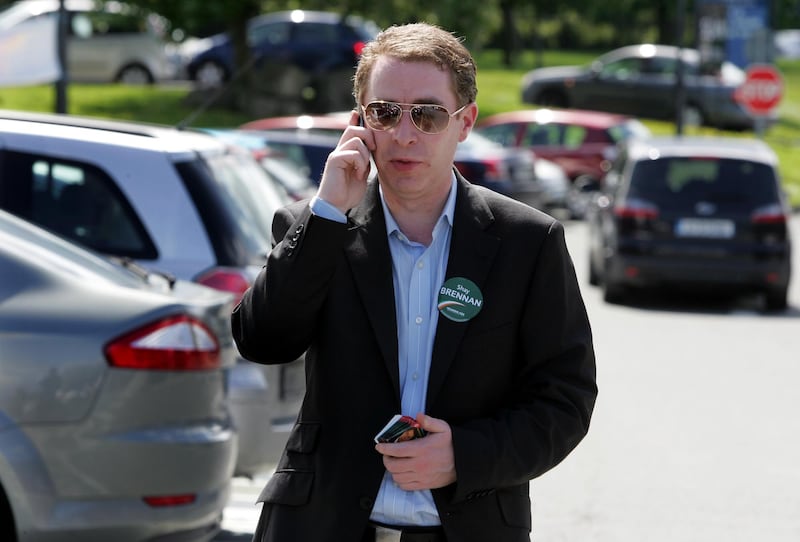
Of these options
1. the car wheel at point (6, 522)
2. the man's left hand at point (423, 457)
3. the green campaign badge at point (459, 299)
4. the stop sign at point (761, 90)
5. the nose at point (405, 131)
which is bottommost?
the stop sign at point (761, 90)

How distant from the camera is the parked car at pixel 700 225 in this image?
1563 centimetres

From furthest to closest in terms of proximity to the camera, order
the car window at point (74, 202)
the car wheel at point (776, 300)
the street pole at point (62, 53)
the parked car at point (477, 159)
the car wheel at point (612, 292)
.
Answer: the car wheel at point (612, 292) → the car wheel at point (776, 300) → the parked car at point (477, 159) → the street pole at point (62, 53) → the car window at point (74, 202)

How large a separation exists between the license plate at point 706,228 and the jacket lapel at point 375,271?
42.1ft

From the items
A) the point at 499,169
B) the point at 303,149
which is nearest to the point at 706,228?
the point at 303,149

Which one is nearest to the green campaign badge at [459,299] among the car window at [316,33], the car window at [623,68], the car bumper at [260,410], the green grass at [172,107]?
the car bumper at [260,410]

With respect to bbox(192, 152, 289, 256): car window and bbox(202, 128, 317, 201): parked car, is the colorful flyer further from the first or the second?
bbox(202, 128, 317, 201): parked car

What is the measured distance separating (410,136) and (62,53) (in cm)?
1087

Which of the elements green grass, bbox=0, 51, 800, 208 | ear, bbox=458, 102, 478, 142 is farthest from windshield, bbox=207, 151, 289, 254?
green grass, bbox=0, 51, 800, 208

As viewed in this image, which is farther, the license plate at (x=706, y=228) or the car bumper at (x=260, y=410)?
the license plate at (x=706, y=228)

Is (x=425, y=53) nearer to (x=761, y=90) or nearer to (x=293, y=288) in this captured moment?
(x=293, y=288)

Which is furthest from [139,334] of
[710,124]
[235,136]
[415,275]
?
[710,124]

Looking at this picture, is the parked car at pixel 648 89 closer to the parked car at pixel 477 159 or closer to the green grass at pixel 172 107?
the green grass at pixel 172 107

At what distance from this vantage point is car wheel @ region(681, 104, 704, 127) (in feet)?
119

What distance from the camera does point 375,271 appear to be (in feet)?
10.0
